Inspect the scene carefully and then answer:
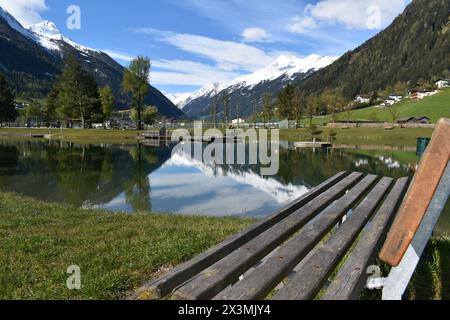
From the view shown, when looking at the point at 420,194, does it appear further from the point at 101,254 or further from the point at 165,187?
the point at 165,187

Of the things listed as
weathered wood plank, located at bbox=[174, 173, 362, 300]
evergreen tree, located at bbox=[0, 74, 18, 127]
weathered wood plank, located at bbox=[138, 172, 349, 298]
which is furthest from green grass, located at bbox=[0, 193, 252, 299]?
evergreen tree, located at bbox=[0, 74, 18, 127]

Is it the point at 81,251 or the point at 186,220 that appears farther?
the point at 186,220

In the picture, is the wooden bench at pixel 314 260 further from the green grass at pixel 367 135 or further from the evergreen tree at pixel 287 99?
the evergreen tree at pixel 287 99

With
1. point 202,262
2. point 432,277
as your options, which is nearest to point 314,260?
point 202,262

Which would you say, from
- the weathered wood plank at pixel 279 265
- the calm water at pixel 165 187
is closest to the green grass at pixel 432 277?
the weathered wood plank at pixel 279 265

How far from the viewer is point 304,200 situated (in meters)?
6.77

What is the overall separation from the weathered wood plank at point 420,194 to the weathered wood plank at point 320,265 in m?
0.62

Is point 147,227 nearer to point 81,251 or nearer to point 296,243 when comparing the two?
point 81,251

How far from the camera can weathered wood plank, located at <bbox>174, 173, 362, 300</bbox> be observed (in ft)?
9.50

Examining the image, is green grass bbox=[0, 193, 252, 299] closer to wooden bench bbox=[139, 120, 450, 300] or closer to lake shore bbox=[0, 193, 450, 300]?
lake shore bbox=[0, 193, 450, 300]

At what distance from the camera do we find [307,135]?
106188mm

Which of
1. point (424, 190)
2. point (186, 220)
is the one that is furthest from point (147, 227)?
point (424, 190)

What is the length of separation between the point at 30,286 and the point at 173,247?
2924 millimetres

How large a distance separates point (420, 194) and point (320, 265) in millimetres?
1189
